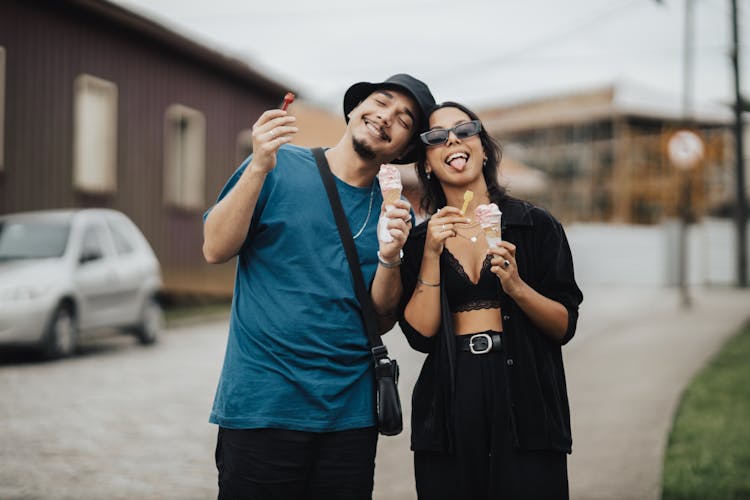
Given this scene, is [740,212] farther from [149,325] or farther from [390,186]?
[390,186]

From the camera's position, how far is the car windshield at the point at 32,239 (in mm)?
11398

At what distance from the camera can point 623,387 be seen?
9.84m

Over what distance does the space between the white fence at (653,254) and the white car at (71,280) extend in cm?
1787

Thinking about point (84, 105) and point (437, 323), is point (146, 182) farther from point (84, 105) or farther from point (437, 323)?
point (437, 323)

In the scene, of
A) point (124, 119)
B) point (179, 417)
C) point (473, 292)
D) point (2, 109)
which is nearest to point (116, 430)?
point (179, 417)

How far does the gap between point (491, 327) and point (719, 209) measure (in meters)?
41.5

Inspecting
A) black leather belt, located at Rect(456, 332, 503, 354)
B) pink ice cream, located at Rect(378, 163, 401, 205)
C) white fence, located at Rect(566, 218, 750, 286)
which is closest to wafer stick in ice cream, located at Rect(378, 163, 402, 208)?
pink ice cream, located at Rect(378, 163, 401, 205)

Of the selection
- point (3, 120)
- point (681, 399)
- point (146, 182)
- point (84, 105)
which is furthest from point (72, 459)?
point (146, 182)

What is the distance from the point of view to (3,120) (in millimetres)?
14648

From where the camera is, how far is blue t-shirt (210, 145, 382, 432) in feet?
10.3

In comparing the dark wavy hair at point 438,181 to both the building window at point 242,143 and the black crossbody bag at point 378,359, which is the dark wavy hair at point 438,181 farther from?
the building window at point 242,143

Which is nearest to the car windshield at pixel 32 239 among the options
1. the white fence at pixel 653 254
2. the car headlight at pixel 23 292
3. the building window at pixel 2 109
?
the car headlight at pixel 23 292

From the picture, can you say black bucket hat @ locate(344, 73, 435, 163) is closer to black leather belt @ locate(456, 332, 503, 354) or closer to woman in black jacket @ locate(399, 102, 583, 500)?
woman in black jacket @ locate(399, 102, 583, 500)

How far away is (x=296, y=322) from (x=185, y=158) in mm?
18203
